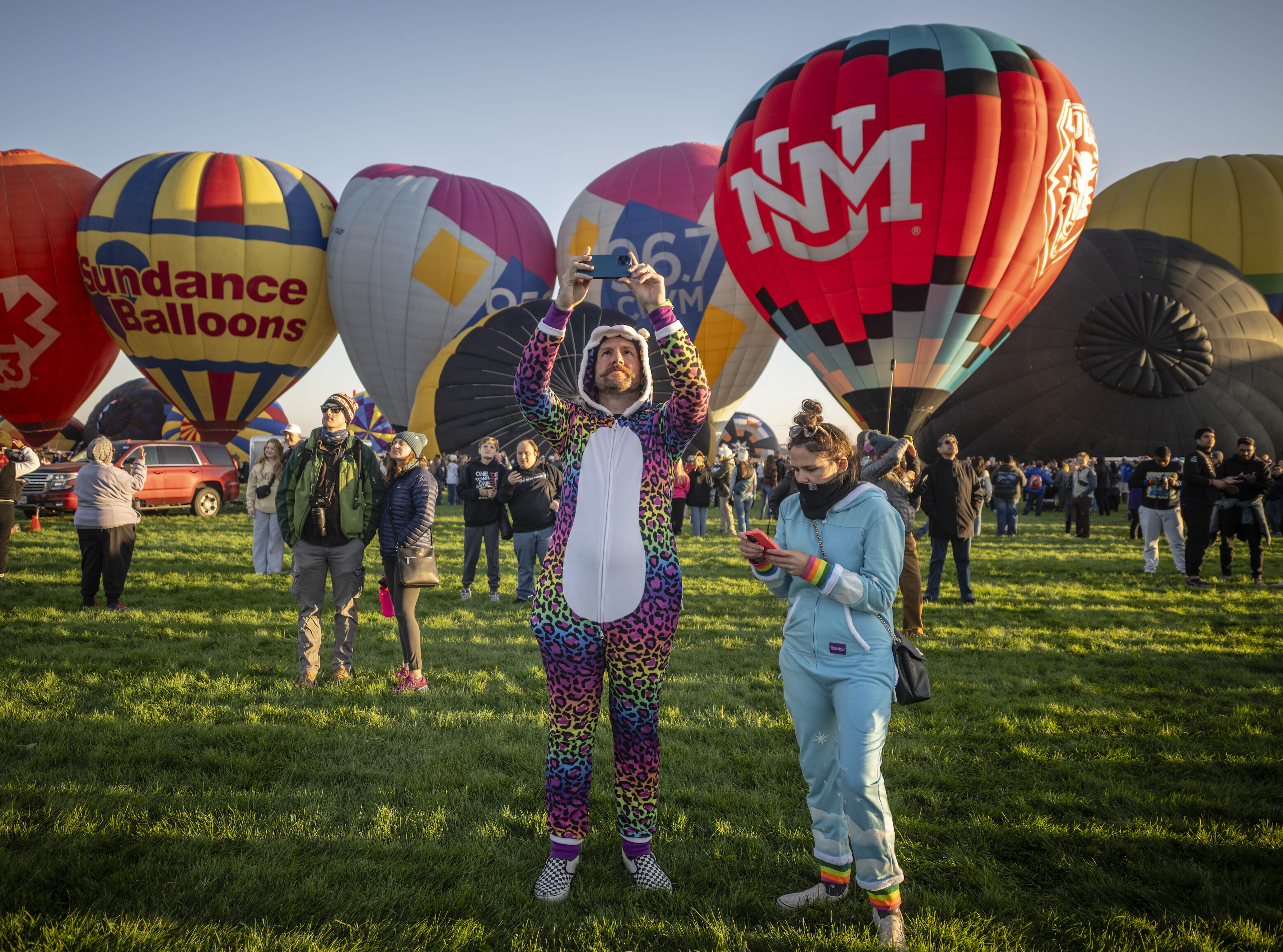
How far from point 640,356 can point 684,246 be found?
66.2ft

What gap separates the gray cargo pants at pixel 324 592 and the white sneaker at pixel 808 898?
3.76 m

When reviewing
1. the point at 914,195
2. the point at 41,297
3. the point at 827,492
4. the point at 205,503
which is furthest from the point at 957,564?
the point at 41,297

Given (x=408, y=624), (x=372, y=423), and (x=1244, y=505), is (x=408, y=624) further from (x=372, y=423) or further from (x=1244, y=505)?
(x=372, y=423)

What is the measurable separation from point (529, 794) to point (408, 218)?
22.0 m

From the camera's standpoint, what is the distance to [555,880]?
2.75 metres

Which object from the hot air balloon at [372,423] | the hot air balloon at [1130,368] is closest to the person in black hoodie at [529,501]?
the hot air balloon at [1130,368]

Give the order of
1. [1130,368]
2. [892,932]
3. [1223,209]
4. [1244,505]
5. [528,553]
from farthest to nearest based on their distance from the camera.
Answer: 1. [1223,209]
2. [1130,368]
3. [1244,505]
4. [528,553]
5. [892,932]

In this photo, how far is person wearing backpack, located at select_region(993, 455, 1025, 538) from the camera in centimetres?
1541

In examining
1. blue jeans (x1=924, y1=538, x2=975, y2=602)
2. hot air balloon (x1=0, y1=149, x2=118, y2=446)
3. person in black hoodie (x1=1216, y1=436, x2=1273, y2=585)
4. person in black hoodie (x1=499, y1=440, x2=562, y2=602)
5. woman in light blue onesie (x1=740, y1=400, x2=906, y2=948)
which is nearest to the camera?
woman in light blue onesie (x1=740, y1=400, x2=906, y2=948)

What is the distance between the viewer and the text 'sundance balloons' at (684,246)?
21.7 meters

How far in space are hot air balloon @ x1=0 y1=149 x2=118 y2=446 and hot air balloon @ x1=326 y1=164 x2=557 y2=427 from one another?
23.6 ft

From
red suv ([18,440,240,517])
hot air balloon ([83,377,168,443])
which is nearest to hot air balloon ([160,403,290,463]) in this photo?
hot air balloon ([83,377,168,443])

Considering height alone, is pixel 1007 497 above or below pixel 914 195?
below

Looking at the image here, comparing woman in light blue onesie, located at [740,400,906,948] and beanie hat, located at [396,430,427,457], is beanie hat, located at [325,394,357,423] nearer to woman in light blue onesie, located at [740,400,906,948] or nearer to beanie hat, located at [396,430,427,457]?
beanie hat, located at [396,430,427,457]
